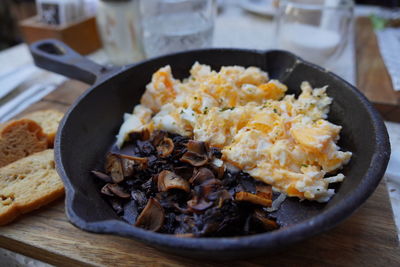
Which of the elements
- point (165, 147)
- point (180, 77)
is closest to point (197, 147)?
point (165, 147)

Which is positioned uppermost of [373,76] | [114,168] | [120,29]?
[120,29]

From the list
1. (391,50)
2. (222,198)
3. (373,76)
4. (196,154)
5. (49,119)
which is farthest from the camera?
(391,50)

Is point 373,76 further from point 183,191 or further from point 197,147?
point 183,191

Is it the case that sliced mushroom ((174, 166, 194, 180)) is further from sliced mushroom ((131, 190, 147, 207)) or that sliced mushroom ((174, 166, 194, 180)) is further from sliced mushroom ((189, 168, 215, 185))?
sliced mushroom ((131, 190, 147, 207))

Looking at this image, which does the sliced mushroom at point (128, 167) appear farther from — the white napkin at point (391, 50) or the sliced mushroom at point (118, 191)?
the white napkin at point (391, 50)

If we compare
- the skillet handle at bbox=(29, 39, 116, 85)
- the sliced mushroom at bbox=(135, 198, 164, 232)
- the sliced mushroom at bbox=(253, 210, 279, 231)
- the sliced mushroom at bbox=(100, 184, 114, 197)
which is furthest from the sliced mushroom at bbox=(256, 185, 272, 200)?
the skillet handle at bbox=(29, 39, 116, 85)

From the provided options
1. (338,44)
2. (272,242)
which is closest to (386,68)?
(338,44)

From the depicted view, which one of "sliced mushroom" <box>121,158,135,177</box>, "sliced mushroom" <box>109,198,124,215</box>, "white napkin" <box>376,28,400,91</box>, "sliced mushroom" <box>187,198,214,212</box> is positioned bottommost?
"sliced mushroom" <box>109,198,124,215</box>
